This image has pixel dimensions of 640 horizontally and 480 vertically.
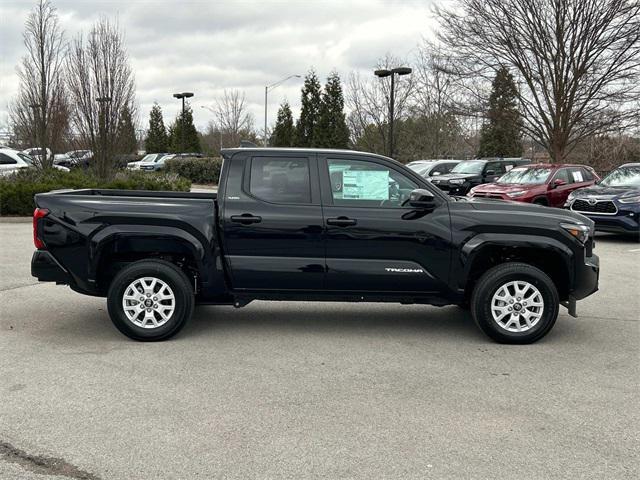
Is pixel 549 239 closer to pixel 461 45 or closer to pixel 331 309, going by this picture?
pixel 331 309

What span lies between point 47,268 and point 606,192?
12078 millimetres

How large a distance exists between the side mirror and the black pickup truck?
10 mm

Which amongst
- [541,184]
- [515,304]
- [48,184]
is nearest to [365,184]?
[515,304]

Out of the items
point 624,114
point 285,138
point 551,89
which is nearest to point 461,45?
point 551,89

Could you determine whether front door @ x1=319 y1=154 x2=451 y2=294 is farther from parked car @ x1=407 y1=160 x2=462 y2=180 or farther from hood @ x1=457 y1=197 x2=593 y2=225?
parked car @ x1=407 y1=160 x2=462 y2=180

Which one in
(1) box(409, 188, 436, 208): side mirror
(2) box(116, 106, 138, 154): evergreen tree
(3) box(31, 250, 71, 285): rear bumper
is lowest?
(3) box(31, 250, 71, 285): rear bumper

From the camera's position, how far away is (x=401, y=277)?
19.2ft

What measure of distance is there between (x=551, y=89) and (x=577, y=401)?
20.6 metres

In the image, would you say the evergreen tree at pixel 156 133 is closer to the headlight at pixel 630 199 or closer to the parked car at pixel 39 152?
the parked car at pixel 39 152

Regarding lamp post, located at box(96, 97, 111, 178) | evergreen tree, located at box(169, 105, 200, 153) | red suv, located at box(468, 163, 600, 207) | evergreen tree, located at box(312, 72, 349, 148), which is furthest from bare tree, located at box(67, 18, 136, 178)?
evergreen tree, located at box(169, 105, 200, 153)

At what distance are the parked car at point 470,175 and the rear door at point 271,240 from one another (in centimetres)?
1743

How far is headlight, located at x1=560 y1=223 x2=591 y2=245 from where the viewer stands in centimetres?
591

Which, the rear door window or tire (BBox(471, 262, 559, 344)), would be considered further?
the rear door window

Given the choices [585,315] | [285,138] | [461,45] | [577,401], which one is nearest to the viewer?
[577,401]
